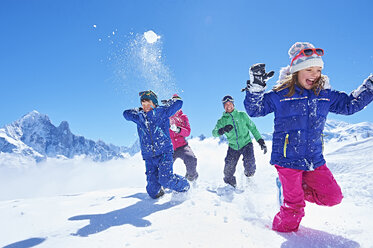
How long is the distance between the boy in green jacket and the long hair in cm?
285

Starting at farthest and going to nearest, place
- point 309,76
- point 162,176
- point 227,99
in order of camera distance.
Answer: point 227,99 → point 162,176 → point 309,76

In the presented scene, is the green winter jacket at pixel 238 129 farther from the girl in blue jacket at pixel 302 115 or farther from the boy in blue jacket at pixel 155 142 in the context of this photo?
the girl in blue jacket at pixel 302 115

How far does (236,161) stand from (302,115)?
3465 millimetres

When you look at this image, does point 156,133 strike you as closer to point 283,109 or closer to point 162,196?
point 162,196

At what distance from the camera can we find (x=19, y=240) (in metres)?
2.56

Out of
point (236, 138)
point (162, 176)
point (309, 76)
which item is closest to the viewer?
point (309, 76)

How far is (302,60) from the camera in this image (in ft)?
9.91

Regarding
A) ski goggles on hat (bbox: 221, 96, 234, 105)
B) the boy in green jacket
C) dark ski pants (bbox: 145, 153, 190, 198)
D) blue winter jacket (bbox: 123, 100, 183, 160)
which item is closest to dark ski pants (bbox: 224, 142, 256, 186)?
the boy in green jacket

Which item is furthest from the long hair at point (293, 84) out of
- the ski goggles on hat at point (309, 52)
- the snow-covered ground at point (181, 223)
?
the snow-covered ground at point (181, 223)

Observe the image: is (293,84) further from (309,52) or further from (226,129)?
(226,129)

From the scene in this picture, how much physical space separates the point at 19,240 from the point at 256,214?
9.83ft

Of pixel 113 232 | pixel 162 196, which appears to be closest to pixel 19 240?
pixel 113 232

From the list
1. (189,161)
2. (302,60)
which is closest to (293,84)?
(302,60)

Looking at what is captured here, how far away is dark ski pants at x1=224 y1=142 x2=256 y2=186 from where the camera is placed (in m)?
6.00
